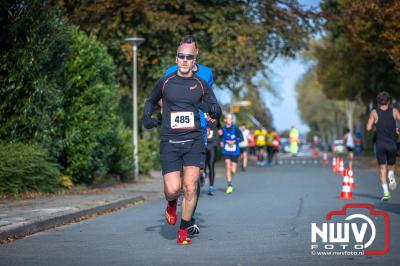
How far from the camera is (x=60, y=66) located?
17.9 meters

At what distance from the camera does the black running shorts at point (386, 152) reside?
15172mm

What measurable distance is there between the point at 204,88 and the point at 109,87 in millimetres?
11114

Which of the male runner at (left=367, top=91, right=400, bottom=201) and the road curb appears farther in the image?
the male runner at (left=367, top=91, right=400, bottom=201)

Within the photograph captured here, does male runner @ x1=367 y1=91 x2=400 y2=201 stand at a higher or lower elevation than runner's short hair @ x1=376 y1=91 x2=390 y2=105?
lower

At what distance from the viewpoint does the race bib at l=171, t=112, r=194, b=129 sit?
30.5 feet

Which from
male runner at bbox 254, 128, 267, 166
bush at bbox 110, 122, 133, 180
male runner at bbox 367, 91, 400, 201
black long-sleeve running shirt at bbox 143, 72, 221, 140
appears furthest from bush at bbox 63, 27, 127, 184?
male runner at bbox 254, 128, 267, 166


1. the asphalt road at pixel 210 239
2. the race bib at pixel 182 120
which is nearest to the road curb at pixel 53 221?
the asphalt road at pixel 210 239

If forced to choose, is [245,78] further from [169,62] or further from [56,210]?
[56,210]

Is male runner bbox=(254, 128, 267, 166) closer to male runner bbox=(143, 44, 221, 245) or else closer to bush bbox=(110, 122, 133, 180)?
bush bbox=(110, 122, 133, 180)

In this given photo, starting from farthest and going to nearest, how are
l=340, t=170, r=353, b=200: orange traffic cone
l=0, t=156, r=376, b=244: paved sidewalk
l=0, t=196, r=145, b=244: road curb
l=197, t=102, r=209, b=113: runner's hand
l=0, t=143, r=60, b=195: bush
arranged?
l=340, t=170, r=353, b=200: orange traffic cone, l=0, t=143, r=60, b=195: bush, l=0, t=156, r=376, b=244: paved sidewalk, l=0, t=196, r=145, b=244: road curb, l=197, t=102, r=209, b=113: runner's hand

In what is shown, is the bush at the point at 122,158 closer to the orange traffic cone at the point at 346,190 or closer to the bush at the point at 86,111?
the bush at the point at 86,111

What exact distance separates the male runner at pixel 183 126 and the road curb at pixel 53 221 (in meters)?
2.15

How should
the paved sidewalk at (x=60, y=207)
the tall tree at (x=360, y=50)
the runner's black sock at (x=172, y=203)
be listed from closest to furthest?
the runner's black sock at (x=172, y=203) < the paved sidewalk at (x=60, y=207) < the tall tree at (x=360, y=50)

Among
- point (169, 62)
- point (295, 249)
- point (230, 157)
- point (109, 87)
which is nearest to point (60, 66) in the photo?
point (109, 87)
